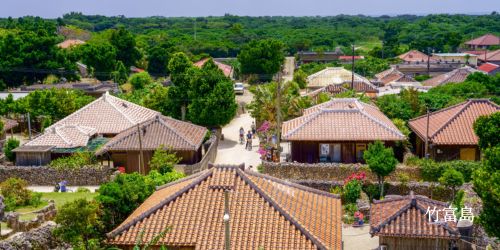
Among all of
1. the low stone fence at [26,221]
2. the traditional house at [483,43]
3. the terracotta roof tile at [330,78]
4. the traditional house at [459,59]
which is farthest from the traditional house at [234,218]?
the traditional house at [483,43]

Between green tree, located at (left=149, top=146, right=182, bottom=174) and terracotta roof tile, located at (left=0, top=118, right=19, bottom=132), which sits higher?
terracotta roof tile, located at (left=0, top=118, right=19, bottom=132)

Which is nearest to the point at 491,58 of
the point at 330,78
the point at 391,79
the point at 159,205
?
the point at 391,79

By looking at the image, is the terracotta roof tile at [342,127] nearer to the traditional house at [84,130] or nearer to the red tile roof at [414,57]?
the traditional house at [84,130]

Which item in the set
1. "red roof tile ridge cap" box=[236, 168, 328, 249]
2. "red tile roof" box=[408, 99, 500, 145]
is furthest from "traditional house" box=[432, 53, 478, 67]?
"red roof tile ridge cap" box=[236, 168, 328, 249]

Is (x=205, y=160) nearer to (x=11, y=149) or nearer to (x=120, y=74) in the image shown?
(x=11, y=149)

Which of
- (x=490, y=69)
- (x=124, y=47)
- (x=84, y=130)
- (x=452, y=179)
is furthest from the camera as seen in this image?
(x=124, y=47)

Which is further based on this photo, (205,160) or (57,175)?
(205,160)

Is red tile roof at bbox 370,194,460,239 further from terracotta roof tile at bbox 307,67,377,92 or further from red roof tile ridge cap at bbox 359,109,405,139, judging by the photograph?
terracotta roof tile at bbox 307,67,377,92
